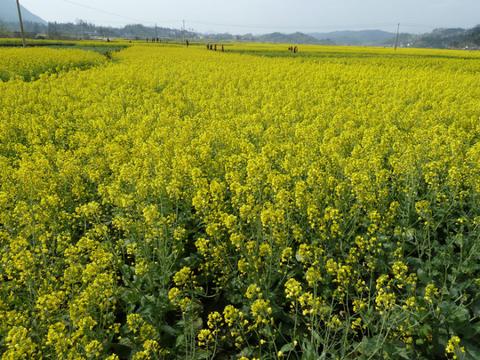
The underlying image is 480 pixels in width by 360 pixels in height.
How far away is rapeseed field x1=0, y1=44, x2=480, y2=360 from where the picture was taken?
2994 mm

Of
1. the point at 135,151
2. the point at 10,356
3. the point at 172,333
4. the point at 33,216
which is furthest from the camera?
the point at 135,151

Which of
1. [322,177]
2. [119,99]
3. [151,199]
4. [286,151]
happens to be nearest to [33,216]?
[151,199]

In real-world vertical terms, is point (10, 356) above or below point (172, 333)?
above

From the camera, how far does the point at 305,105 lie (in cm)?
1102

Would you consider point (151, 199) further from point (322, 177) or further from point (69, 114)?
point (69, 114)

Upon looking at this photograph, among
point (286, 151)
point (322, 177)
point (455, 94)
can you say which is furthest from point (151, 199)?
point (455, 94)

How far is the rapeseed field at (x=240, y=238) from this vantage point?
118 inches

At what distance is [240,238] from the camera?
360 cm

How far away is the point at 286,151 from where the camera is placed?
663 cm

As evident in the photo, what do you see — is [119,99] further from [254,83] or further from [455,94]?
[455,94]

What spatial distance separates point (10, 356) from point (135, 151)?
4628 millimetres

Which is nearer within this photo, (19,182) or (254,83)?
(19,182)

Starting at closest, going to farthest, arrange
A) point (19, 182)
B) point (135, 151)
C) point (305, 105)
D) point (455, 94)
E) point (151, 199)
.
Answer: point (151, 199) < point (19, 182) < point (135, 151) < point (305, 105) < point (455, 94)

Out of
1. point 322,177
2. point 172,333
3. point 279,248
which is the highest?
point 322,177
